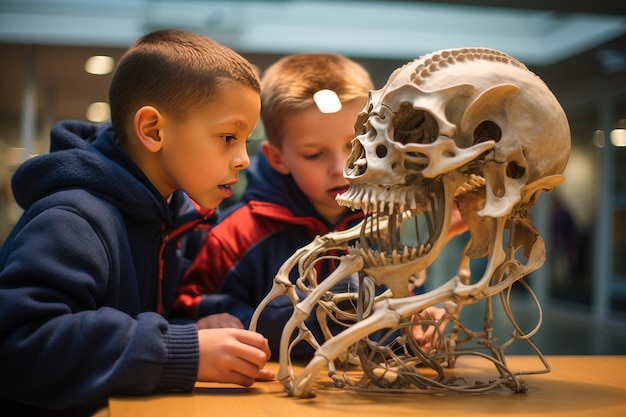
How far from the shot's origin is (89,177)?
1186 mm

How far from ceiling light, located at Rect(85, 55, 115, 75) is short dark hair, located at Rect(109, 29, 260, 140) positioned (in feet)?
4.66

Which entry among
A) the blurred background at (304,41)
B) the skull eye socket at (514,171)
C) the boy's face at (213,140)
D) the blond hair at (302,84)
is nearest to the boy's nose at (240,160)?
the boy's face at (213,140)

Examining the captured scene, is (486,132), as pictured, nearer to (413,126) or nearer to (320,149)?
(413,126)

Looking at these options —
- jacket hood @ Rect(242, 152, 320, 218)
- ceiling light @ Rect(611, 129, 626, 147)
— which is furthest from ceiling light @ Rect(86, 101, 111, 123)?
ceiling light @ Rect(611, 129, 626, 147)

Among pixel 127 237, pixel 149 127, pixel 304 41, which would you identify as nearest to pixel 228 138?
pixel 149 127

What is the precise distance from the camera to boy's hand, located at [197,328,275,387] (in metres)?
0.98

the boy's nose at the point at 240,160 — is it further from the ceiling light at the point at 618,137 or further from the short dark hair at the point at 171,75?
the ceiling light at the point at 618,137

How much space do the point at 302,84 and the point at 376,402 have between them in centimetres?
81

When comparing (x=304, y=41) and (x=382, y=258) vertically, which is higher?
(x=304, y=41)

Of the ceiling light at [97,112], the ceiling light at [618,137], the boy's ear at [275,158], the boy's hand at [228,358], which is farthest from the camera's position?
the ceiling light at [618,137]

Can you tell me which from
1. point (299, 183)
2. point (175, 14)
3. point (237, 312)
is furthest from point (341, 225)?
point (175, 14)

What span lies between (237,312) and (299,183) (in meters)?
0.34

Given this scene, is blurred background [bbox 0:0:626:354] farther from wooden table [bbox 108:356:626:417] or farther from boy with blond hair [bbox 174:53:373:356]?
wooden table [bbox 108:356:626:417]

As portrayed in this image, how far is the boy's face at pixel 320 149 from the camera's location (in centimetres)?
147
